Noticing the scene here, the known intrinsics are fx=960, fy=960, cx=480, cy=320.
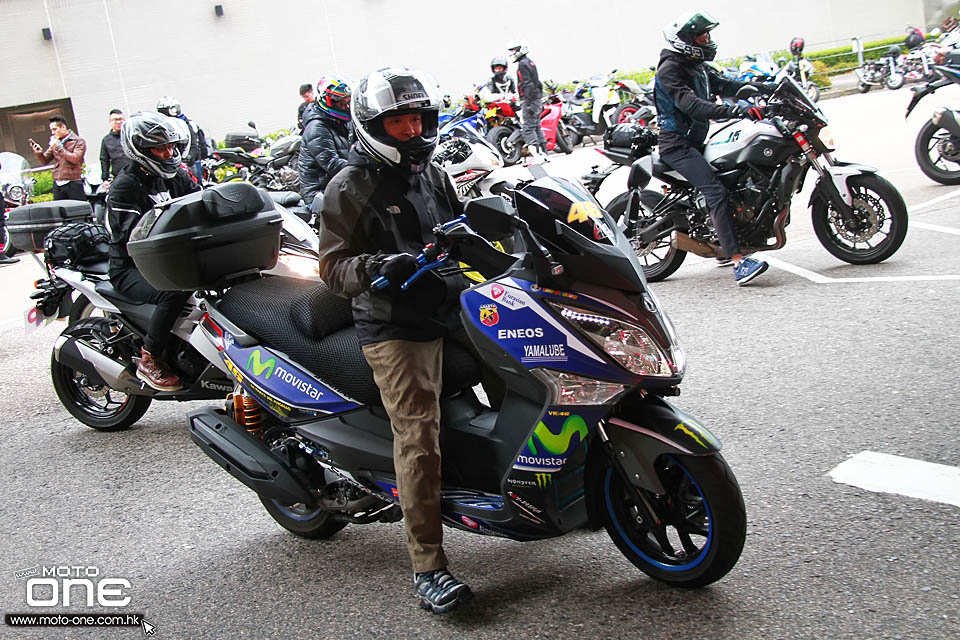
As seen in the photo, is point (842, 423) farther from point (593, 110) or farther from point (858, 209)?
point (593, 110)

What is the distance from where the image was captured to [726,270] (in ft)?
28.4

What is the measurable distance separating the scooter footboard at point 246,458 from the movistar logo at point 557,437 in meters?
1.15

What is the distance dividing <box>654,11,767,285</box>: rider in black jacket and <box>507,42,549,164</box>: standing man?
408 inches

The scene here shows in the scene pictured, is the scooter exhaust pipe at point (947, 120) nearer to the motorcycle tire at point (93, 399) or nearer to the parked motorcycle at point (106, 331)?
the parked motorcycle at point (106, 331)

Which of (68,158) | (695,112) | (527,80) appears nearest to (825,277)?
(695,112)

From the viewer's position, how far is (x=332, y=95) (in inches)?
335

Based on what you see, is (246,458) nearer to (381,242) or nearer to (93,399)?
(381,242)

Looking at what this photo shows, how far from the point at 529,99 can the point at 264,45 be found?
17.8 meters

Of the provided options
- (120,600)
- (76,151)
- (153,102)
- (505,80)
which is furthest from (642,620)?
(153,102)

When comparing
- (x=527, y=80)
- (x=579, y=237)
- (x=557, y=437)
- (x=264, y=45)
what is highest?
(x=264, y=45)

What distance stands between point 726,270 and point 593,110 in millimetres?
14736

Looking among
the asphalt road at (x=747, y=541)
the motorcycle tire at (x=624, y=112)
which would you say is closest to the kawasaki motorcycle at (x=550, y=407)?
the asphalt road at (x=747, y=541)

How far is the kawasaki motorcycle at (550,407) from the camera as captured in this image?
10.3 ft

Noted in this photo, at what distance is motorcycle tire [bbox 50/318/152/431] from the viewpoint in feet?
20.8
